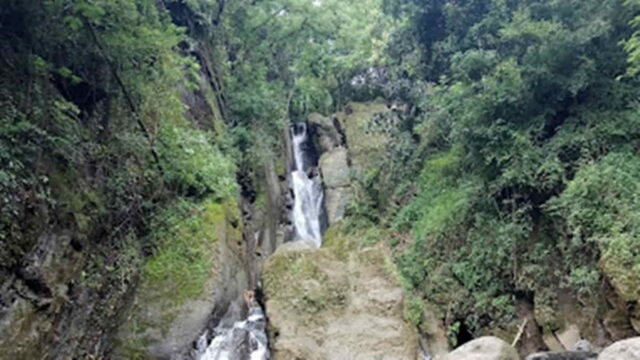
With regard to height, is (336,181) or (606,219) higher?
(336,181)

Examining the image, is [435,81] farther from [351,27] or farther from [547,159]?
[351,27]

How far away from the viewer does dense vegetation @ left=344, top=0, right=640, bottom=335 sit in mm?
6875

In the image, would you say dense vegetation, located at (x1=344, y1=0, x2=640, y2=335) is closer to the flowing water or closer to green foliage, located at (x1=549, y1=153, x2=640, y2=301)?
green foliage, located at (x1=549, y1=153, x2=640, y2=301)

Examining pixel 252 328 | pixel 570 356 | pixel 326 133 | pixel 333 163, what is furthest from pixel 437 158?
pixel 326 133

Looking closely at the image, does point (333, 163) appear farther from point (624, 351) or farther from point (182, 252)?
point (624, 351)

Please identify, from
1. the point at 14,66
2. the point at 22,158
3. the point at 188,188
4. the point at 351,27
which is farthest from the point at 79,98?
the point at 351,27

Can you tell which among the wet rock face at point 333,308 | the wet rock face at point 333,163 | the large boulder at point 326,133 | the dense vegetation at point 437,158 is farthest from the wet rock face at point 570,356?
the large boulder at point 326,133

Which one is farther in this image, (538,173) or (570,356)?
(538,173)

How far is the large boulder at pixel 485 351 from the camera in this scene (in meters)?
5.60

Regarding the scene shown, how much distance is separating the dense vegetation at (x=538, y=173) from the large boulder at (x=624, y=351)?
5.35 feet

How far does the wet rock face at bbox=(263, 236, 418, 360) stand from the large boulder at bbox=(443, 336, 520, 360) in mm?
1743

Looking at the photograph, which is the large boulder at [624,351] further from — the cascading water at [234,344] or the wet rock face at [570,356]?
the cascading water at [234,344]

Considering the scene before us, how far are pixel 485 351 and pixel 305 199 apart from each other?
12.1 meters

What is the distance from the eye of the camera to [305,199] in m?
17.5
